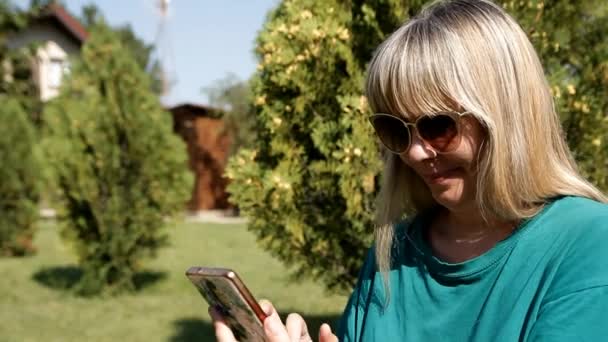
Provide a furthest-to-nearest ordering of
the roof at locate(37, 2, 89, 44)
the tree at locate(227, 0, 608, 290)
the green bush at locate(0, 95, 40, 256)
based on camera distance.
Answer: the roof at locate(37, 2, 89, 44) → the green bush at locate(0, 95, 40, 256) → the tree at locate(227, 0, 608, 290)

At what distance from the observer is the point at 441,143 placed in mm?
1573

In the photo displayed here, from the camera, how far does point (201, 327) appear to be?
764 cm

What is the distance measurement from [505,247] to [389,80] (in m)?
0.43

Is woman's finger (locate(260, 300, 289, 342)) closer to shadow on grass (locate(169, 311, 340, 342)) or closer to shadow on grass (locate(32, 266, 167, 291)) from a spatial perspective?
shadow on grass (locate(169, 311, 340, 342))

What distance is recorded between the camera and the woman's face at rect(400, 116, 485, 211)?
1.55m

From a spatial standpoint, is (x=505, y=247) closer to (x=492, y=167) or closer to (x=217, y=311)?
(x=492, y=167)

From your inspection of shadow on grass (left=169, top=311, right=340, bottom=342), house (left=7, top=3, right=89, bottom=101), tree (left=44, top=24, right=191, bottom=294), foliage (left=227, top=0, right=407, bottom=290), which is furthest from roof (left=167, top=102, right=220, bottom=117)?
foliage (left=227, top=0, right=407, bottom=290)

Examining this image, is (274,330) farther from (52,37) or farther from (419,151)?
(52,37)

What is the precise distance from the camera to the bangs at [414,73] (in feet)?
4.90

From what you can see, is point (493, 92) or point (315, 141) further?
point (315, 141)

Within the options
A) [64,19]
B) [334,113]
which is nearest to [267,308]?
[334,113]

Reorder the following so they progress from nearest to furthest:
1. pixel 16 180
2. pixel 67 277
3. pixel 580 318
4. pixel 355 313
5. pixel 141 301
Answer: pixel 580 318
pixel 355 313
pixel 141 301
pixel 67 277
pixel 16 180

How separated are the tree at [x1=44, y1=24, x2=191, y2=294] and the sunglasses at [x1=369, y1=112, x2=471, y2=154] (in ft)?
27.0

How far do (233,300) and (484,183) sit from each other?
594mm
